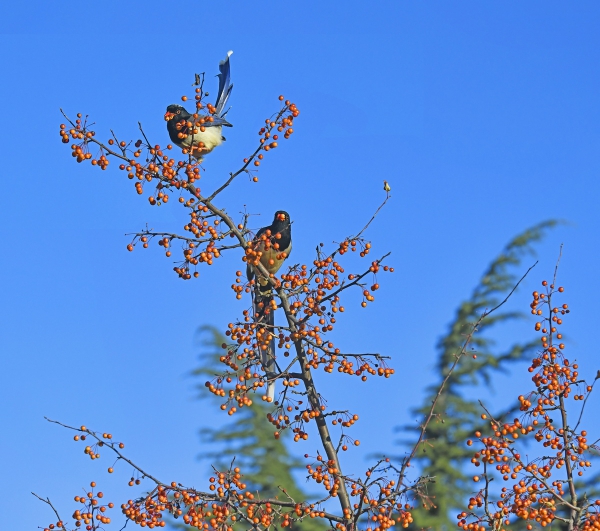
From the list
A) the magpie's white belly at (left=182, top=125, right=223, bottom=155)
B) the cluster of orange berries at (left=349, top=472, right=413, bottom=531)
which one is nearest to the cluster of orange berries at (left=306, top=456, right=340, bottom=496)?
the cluster of orange berries at (left=349, top=472, right=413, bottom=531)

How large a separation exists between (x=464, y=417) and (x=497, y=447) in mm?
6137

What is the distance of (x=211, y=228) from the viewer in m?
4.04

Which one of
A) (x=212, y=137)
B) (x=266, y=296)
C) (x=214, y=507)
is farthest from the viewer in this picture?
(x=212, y=137)

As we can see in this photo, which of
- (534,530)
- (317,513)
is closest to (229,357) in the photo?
(317,513)

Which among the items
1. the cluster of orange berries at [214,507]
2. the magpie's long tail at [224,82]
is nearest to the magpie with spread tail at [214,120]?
the magpie's long tail at [224,82]

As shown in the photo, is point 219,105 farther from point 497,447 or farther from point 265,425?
point 265,425

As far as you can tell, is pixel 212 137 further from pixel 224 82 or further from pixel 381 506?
pixel 381 506

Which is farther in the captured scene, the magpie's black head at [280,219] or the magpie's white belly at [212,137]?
the magpie's black head at [280,219]

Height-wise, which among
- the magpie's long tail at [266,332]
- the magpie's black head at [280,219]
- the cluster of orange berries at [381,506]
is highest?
the magpie's black head at [280,219]

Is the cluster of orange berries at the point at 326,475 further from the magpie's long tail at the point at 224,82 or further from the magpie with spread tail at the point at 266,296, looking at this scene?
the magpie's long tail at the point at 224,82

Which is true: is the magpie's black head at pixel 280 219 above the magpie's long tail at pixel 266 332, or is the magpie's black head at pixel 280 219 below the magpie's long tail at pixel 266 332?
above

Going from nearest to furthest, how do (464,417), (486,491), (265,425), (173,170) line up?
(486,491), (173,170), (464,417), (265,425)

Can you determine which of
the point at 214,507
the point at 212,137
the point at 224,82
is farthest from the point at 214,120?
the point at 214,507

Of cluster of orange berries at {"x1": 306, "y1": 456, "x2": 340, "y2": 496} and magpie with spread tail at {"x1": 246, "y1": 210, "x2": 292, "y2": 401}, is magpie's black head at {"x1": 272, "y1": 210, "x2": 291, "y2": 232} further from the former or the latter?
cluster of orange berries at {"x1": 306, "y1": 456, "x2": 340, "y2": 496}
